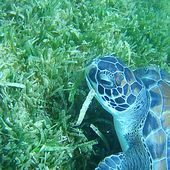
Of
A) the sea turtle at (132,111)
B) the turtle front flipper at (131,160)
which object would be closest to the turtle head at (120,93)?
the sea turtle at (132,111)

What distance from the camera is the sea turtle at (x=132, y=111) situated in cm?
271

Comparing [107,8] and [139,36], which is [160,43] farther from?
[107,8]

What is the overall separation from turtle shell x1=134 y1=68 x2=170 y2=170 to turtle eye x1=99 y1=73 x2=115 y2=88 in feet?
1.23

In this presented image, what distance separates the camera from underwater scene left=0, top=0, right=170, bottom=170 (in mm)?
2625

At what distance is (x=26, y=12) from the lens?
3.45 meters

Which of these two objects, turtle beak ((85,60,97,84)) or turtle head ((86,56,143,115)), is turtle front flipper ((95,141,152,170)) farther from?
turtle beak ((85,60,97,84))

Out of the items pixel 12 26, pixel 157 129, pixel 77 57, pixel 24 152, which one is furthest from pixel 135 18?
pixel 24 152

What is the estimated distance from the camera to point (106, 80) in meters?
2.82

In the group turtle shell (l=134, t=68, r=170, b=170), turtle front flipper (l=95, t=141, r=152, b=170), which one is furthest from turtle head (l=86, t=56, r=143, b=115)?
turtle front flipper (l=95, t=141, r=152, b=170)

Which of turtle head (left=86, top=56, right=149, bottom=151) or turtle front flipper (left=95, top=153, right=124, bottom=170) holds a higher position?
turtle head (left=86, top=56, right=149, bottom=151)

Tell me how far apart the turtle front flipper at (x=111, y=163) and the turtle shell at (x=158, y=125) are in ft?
0.82

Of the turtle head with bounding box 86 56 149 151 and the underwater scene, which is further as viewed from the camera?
the turtle head with bounding box 86 56 149 151

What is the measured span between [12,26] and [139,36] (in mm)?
1602

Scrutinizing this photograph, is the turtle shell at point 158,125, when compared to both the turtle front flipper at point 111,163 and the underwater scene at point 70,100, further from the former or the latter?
the turtle front flipper at point 111,163
